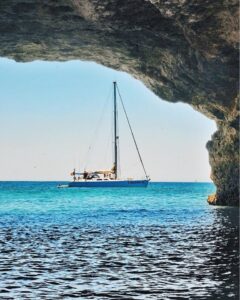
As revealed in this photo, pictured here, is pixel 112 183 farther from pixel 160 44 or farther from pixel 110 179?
pixel 160 44

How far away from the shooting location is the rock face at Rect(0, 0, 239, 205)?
30.4 meters

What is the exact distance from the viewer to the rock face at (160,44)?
3036cm

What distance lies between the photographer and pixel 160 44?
3744cm

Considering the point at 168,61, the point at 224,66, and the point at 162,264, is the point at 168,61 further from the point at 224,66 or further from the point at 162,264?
the point at 162,264

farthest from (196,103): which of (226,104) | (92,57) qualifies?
(92,57)

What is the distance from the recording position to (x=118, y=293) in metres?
Answer: 12.7

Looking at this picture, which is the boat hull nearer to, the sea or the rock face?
the rock face

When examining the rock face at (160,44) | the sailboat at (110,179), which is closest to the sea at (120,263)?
the rock face at (160,44)

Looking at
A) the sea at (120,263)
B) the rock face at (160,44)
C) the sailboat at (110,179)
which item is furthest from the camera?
the sailboat at (110,179)

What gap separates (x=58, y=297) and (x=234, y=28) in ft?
70.9

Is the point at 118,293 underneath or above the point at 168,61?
underneath

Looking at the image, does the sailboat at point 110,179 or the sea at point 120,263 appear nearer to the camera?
the sea at point 120,263

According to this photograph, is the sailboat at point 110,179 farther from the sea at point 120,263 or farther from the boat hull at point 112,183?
the sea at point 120,263

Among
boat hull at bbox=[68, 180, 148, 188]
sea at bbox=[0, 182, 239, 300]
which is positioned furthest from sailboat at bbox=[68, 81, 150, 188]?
sea at bbox=[0, 182, 239, 300]
